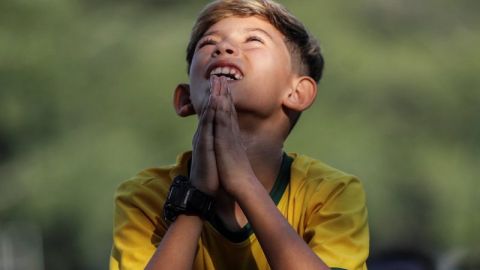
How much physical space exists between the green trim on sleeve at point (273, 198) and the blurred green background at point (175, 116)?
169 inches

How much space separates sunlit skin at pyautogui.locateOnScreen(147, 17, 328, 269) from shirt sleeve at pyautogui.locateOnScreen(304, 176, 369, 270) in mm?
159

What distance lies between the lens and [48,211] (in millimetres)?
7590

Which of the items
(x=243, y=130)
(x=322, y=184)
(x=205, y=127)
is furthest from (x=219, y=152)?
(x=322, y=184)

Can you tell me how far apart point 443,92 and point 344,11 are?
3.50 ft

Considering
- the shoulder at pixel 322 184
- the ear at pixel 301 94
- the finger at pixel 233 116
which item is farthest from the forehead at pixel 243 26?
the shoulder at pixel 322 184

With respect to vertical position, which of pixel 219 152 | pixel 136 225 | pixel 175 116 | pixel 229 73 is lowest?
pixel 175 116

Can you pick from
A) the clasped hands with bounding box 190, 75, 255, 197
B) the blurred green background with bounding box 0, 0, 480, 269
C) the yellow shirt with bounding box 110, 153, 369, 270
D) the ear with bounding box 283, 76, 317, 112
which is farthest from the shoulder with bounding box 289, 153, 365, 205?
the blurred green background with bounding box 0, 0, 480, 269

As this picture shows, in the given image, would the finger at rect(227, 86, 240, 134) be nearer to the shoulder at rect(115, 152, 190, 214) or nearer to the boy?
the boy

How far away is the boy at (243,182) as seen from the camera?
215 cm

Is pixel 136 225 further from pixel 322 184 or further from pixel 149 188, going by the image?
pixel 322 184

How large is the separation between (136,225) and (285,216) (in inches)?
15.1

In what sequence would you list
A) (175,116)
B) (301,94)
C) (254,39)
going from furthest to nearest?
1. (175,116)
2. (301,94)
3. (254,39)

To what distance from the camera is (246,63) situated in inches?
92.0

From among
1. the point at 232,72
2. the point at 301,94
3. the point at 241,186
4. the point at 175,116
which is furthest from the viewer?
the point at 175,116
